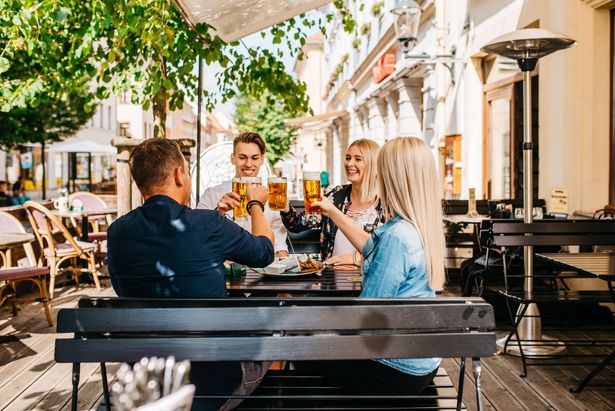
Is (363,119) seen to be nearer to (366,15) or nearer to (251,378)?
(366,15)

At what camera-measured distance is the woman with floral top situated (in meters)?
4.48

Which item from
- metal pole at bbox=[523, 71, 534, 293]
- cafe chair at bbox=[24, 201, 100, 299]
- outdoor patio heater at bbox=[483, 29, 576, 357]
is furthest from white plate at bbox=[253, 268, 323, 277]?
cafe chair at bbox=[24, 201, 100, 299]

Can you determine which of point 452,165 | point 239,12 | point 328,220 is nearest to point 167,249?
point 328,220

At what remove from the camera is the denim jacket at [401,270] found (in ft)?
8.67

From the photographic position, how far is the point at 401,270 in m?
2.66

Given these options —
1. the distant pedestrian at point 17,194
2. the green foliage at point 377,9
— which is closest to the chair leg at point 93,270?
the distant pedestrian at point 17,194

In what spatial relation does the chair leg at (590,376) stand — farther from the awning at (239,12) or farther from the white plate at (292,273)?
the awning at (239,12)

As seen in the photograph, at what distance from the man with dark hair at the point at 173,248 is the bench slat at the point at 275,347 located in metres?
0.30

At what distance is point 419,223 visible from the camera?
108 inches

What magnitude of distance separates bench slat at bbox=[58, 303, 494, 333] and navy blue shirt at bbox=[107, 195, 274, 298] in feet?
1.11

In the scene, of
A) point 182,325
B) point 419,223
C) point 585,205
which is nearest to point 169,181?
point 182,325

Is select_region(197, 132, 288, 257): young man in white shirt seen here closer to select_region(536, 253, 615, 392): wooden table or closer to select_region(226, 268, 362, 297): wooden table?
select_region(226, 268, 362, 297): wooden table

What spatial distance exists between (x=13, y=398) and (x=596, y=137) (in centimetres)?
605

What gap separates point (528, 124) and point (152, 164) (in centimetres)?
368
